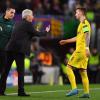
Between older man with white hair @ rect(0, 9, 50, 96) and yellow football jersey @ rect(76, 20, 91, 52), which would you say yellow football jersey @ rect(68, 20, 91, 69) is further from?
older man with white hair @ rect(0, 9, 50, 96)

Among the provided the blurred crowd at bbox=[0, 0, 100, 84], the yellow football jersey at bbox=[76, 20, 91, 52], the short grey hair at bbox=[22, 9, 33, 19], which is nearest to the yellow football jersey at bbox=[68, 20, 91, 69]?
the yellow football jersey at bbox=[76, 20, 91, 52]

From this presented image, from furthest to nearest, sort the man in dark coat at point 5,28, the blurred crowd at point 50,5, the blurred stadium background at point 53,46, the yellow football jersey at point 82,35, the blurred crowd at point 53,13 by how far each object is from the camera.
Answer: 1. the blurred crowd at point 50,5
2. the blurred crowd at point 53,13
3. the blurred stadium background at point 53,46
4. the man in dark coat at point 5,28
5. the yellow football jersey at point 82,35

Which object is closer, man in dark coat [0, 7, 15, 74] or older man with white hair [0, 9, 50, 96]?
older man with white hair [0, 9, 50, 96]

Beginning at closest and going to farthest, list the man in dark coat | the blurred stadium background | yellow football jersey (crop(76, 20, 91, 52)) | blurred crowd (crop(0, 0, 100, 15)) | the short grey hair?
yellow football jersey (crop(76, 20, 91, 52)) → the short grey hair → the man in dark coat → the blurred stadium background → blurred crowd (crop(0, 0, 100, 15))

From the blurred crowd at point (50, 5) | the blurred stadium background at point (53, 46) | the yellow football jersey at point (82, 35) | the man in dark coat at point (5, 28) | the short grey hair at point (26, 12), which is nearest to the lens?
the yellow football jersey at point (82, 35)

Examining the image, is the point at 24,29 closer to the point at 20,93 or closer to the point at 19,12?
the point at 20,93

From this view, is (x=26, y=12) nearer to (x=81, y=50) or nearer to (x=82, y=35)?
(x=82, y=35)

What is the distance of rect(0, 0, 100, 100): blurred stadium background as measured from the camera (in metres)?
27.0

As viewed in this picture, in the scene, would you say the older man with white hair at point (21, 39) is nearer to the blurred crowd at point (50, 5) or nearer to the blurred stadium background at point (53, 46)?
the blurred stadium background at point (53, 46)

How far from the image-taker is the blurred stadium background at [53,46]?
88.7 ft

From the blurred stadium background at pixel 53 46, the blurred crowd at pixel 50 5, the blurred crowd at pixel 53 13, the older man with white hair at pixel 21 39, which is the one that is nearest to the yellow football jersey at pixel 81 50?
the older man with white hair at pixel 21 39

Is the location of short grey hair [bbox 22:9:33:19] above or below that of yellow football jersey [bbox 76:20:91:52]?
above

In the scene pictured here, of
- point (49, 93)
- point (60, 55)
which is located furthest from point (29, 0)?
point (49, 93)

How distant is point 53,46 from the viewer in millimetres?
29406
